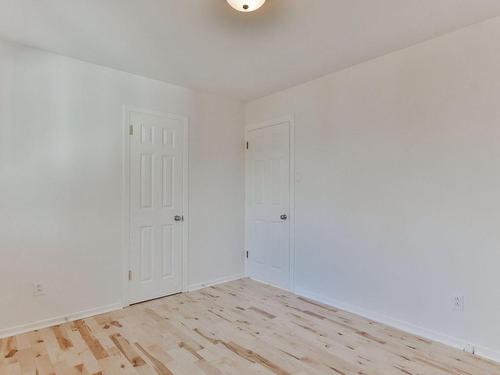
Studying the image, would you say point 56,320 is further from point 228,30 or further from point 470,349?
point 470,349

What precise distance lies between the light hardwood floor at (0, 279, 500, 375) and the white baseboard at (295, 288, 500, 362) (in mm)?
70

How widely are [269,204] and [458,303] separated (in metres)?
2.20

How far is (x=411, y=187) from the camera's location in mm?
2611

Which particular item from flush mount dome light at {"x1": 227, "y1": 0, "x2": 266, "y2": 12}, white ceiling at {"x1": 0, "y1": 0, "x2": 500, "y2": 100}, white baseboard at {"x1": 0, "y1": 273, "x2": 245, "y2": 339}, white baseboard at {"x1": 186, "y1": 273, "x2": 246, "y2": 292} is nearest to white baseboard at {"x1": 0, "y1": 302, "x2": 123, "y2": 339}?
white baseboard at {"x1": 0, "y1": 273, "x2": 245, "y2": 339}

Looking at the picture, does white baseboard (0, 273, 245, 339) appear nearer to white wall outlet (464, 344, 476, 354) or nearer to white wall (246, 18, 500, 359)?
white wall (246, 18, 500, 359)

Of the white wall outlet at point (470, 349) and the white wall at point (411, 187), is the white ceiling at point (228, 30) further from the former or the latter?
the white wall outlet at point (470, 349)

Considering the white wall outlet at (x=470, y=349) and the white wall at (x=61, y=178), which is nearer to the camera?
the white wall outlet at (x=470, y=349)

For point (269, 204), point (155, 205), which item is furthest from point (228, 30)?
point (269, 204)

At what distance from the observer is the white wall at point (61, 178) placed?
8.39 ft

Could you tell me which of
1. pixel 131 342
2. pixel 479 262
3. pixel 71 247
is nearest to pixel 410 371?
pixel 479 262

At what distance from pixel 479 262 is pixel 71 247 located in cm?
344

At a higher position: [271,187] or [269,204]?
[271,187]

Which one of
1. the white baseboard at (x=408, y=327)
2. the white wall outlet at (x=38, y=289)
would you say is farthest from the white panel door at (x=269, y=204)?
the white wall outlet at (x=38, y=289)

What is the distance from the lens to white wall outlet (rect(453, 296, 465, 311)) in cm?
233
